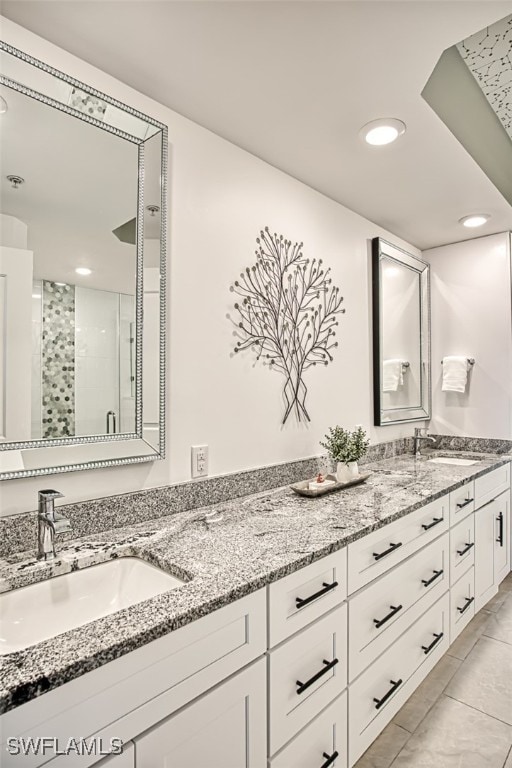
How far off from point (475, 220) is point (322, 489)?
2062 mm

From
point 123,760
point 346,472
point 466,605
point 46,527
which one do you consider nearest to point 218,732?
point 123,760

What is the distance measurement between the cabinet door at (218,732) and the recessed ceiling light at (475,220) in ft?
8.92

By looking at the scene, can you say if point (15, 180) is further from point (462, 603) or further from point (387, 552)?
point (462, 603)

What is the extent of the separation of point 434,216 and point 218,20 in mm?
1899

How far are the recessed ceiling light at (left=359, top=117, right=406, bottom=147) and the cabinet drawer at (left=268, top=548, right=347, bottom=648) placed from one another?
1.61m

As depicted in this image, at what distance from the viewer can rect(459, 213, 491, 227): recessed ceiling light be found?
267 centimetres

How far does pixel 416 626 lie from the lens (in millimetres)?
1799

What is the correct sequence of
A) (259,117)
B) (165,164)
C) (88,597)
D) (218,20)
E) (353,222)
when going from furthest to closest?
1. (353,222)
2. (259,117)
3. (165,164)
4. (218,20)
5. (88,597)

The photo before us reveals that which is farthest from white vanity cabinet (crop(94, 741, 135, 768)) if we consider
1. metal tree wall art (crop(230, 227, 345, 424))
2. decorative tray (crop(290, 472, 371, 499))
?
metal tree wall art (crop(230, 227, 345, 424))

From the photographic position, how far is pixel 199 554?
1.19 m

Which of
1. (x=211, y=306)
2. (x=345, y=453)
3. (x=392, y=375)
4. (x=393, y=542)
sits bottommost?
(x=393, y=542)

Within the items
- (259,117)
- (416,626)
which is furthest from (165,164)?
(416,626)

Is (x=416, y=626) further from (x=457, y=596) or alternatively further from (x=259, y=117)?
(x=259, y=117)

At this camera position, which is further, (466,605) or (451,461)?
(451,461)
